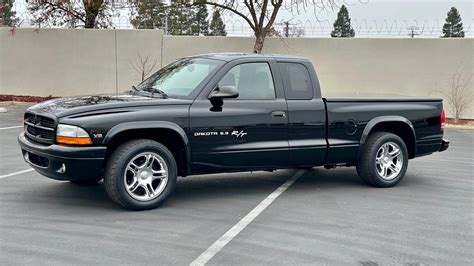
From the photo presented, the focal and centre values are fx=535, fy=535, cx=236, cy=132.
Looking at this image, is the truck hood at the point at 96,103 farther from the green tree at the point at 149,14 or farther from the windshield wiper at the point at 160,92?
the green tree at the point at 149,14

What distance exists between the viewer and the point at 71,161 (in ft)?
18.1

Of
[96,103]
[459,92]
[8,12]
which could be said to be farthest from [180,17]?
[96,103]

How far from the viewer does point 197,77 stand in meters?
6.52

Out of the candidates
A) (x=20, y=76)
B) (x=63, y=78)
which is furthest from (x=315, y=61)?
(x=20, y=76)

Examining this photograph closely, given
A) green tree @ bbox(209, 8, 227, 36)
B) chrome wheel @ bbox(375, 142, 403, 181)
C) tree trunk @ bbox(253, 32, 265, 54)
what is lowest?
chrome wheel @ bbox(375, 142, 403, 181)

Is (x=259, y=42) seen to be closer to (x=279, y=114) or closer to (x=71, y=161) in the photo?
(x=279, y=114)

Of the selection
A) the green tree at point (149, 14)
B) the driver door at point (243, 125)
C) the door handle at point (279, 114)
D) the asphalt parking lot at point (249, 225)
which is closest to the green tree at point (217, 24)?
the green tree at point (149, 14)

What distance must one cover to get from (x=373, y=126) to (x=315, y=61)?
10317mm

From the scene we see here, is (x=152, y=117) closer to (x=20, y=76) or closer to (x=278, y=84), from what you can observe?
(x=278, y=84)

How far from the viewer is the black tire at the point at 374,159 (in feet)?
23.8

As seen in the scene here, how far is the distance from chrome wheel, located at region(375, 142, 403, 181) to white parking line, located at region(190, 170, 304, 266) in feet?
4.15

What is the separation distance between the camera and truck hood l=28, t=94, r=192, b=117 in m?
5.66

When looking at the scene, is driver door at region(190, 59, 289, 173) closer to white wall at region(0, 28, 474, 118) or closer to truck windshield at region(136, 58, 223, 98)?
truck windshield at region(136, 58, 223, 98)

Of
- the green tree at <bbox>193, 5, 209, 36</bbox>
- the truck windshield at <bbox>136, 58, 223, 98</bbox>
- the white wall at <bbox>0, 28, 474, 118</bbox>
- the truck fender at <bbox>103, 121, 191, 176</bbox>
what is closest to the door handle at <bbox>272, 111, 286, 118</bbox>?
the truck windshield at <bbox>136, 58, 223, 98</bbox>
